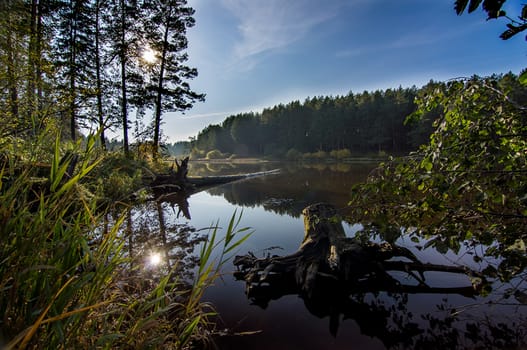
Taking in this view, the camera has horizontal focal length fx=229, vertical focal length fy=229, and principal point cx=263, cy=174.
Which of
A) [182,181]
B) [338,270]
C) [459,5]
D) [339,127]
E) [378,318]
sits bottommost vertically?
[378,318]

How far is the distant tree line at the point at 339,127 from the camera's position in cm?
4406

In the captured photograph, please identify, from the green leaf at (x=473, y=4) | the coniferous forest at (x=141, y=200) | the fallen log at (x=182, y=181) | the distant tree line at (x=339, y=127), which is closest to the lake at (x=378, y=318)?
the coniferous forest at (x=141, y=200)

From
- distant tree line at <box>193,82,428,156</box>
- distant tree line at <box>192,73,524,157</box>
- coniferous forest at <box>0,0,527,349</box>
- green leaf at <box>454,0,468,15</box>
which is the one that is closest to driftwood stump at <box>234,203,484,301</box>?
coniferous forest at <box>0,0,527,349</box>

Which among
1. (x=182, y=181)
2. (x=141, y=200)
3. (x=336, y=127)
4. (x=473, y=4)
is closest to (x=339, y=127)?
(x=336, y=127)

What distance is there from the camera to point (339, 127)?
51.9 m

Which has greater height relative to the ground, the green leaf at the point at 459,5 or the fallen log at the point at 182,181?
the green leaf at the point at 459,5

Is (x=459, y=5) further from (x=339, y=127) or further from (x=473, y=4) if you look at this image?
(x=339, y=127)

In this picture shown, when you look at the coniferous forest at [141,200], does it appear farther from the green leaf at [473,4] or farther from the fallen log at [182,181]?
the fallen log at [182,181]

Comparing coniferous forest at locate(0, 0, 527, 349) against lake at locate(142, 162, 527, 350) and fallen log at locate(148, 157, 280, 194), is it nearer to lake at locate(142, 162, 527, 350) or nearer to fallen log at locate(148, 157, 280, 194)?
lake at locate(142, 162, 527, 350)

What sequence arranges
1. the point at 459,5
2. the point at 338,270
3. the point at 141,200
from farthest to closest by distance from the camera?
the point at 141,200 → the point at 338,270 → the point at 459,5

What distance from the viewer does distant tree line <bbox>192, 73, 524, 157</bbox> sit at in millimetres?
44062

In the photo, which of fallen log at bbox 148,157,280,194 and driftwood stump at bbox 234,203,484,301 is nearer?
driftwood stump at bbox 234,203,484,301

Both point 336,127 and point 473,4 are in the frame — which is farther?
point 336,127

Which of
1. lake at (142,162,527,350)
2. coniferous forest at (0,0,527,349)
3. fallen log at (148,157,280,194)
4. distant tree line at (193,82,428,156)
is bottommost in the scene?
lake at (142,162,527,350)
